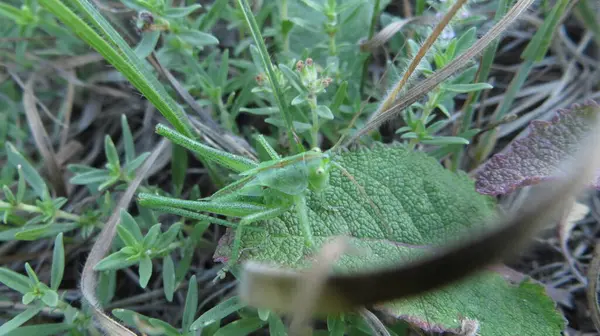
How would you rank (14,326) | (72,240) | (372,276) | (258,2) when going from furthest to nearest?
1. (258,2)
2. (72,240)
3. (14,326)
4. (372,276)

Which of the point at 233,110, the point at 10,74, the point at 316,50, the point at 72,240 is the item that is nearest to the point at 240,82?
the point at 233,110

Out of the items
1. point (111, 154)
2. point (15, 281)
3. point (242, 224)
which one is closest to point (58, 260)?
point (15, 281)

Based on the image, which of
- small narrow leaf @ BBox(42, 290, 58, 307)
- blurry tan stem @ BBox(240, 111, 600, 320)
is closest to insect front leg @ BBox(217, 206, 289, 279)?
blurry tan stem @ BBox(240, 111, 600, 320)

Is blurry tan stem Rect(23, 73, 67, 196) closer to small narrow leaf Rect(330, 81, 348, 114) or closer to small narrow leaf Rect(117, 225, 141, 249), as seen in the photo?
small narrow leaf Rect(117, 225, 141, 249)

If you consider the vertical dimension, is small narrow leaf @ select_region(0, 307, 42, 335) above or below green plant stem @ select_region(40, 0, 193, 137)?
below

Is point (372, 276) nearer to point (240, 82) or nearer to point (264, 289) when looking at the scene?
point (264, 289)

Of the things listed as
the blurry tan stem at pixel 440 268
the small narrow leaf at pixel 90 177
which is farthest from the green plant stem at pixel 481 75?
the small narrow leaf at pixel 90 177

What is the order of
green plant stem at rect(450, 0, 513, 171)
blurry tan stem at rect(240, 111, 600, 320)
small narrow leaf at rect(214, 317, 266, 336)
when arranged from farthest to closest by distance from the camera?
green plant stem at rect(450, 0, 513, 171) < small narrow leaf at rect(214, 317, 266, 336) < blurry tan stem at rect(240, 111, 600, 320)

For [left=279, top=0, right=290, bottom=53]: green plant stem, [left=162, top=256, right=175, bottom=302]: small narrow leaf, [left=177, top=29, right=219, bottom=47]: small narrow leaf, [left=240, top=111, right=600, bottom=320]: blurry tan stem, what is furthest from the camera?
[left=279, top=0, right=290, bottom=53]: green plant stem
